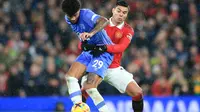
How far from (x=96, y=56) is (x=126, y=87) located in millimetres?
991

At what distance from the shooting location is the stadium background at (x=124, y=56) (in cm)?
1872

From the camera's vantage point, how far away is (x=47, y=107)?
60.0ft

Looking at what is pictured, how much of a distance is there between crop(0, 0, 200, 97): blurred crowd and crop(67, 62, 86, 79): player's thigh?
658 cm

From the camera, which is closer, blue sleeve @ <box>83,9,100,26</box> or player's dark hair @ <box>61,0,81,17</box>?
player's dark hair @ <box>61,0,81,17</box>

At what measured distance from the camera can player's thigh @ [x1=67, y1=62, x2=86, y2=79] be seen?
39.1ft

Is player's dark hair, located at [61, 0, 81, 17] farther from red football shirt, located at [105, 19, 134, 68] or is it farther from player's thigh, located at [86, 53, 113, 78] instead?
red football shirt, located at [105, 19, 134, 68]

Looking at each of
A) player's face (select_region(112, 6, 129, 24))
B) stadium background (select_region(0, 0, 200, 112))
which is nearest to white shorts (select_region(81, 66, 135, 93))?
player's face (select_region(112, 6, 129, 24))

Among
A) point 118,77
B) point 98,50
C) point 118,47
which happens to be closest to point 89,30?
point 98,50

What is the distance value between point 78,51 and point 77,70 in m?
7.71

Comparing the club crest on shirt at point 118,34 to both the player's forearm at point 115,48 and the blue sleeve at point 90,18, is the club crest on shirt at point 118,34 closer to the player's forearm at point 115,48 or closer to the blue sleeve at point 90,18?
the player's forearm at point 115,48

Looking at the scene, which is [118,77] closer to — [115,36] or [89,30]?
[115,36]

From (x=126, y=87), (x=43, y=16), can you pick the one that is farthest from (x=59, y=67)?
(x=126, y=87)

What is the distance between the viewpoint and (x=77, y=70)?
12.0m

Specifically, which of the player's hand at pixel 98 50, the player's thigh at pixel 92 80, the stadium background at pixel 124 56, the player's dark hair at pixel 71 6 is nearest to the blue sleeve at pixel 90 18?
the player's dark hair at pixel 71 6
